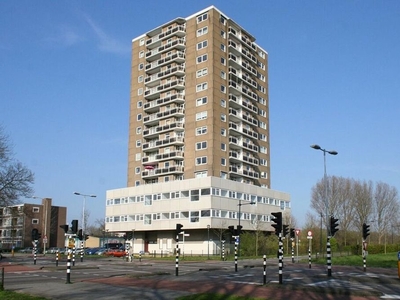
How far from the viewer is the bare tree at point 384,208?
3593 inches

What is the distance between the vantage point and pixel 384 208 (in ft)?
301

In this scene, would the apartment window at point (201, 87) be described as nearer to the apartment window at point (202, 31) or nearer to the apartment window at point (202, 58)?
the apartment window at point (202, 58)

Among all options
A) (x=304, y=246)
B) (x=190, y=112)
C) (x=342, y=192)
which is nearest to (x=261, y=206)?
(x=304, y=246)

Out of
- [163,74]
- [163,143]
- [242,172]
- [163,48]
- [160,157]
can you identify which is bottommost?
[242,172]

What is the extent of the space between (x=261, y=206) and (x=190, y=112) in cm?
2216

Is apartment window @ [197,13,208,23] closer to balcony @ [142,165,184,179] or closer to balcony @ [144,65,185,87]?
balcony @ [144,65,185,87]

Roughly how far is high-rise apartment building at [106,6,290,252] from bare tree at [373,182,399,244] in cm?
1811

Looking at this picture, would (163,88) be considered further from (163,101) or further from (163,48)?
(163,48)

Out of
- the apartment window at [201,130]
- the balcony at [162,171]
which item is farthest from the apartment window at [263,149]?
the balcony at [162,171]

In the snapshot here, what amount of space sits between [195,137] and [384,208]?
140ft

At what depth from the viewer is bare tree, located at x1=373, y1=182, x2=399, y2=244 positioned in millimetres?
91250

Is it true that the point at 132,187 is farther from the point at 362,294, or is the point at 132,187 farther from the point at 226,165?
the point at 362,294

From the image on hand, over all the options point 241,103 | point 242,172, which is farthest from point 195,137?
point 241,103

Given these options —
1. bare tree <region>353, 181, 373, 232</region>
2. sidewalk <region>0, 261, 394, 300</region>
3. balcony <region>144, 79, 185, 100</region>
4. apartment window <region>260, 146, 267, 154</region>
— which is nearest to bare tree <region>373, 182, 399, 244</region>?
bare tree <region>353, 181, 373, 232</region>
